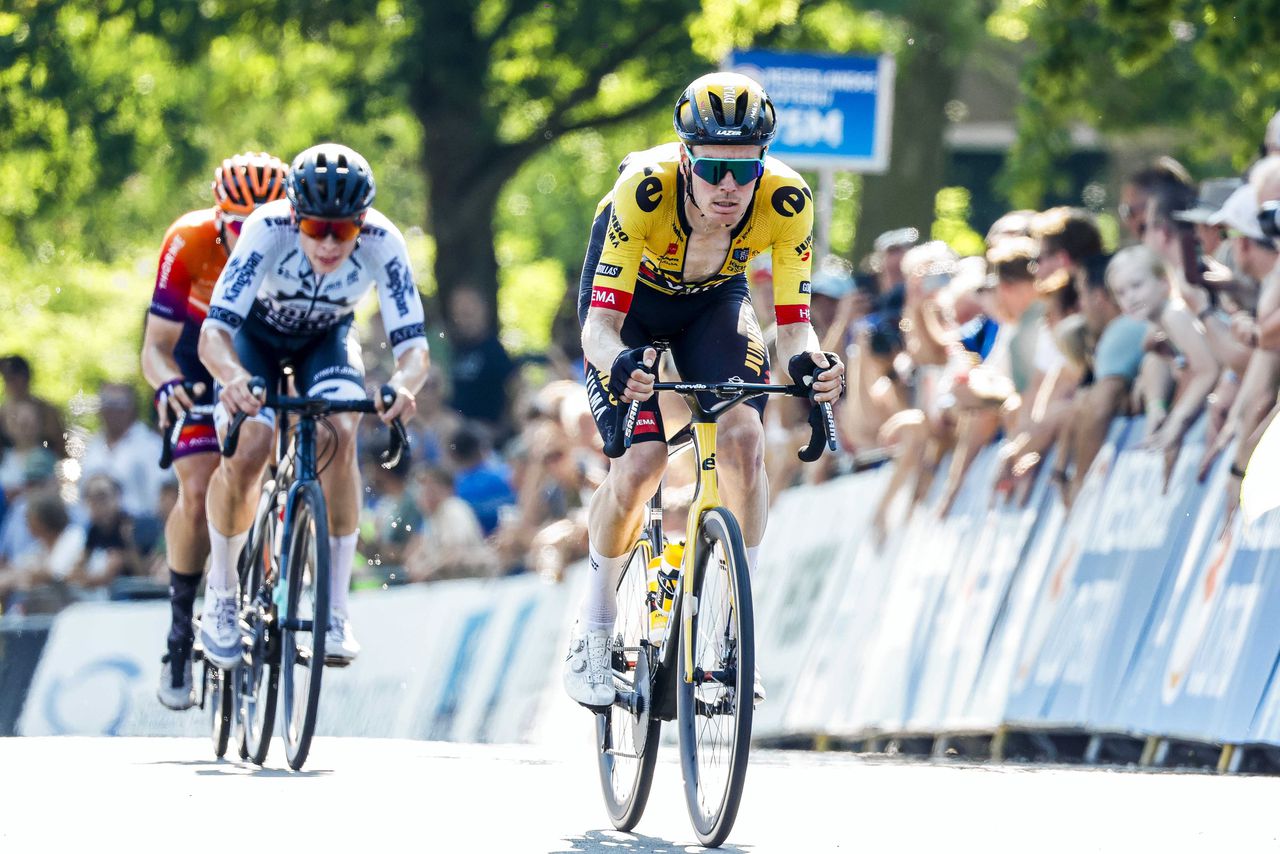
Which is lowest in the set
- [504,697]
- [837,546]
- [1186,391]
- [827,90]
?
[504,697]

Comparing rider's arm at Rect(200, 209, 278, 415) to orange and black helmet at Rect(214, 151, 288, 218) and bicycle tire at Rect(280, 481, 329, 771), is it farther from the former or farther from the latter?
orange and black helmet at Rect(214, 151, 288, 218)

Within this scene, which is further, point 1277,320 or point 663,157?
point 1277,320

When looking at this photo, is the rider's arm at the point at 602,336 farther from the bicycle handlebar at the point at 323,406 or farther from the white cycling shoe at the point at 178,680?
the white cycling shoe at the point at 178,680

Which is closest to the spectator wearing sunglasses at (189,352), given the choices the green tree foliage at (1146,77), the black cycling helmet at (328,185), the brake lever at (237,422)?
the brake lever at (237,422)

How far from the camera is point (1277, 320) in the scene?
32.9 feet

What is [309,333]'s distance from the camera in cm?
1021

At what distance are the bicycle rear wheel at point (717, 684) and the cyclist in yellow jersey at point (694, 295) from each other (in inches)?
15.7

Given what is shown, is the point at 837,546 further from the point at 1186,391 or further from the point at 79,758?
the point at 79,758

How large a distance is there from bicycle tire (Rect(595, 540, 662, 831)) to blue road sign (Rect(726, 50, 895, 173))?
20.8 ft

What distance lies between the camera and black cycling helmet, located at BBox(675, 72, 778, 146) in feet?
24.6

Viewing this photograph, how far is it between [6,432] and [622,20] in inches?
259

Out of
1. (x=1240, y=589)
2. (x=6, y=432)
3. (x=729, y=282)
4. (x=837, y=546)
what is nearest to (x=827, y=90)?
(x=837, y=546)

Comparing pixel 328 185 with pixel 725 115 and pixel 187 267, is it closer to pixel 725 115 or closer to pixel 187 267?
pixel 187 267

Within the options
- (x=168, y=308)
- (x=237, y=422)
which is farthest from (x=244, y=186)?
(x=237, y=422)
